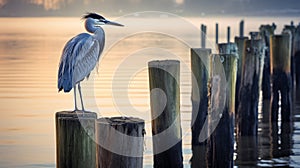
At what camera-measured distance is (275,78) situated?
15.2m

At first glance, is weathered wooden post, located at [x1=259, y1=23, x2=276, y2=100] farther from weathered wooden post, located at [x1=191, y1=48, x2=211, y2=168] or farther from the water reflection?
weathered wooden post, located at [x1=191, y1=48, x2=211, y2=168]

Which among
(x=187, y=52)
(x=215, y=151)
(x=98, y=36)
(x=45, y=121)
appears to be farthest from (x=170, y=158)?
(x=187, y=52)

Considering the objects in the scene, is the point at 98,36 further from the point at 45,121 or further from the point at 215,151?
the point at 45,121

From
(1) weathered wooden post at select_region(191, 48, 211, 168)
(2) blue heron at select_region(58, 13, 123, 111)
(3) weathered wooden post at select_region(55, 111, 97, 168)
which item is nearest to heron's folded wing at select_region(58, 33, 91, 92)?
(2) blue heron at select_region(58, 13, 123, 111)

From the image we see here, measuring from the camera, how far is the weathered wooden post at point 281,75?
14.8 metres

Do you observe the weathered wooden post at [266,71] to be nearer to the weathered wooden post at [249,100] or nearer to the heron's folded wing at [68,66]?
the weathered wooden post at [249,100]

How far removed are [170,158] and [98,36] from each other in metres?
1.81

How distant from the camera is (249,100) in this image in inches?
541

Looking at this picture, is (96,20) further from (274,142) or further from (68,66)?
(274,142)

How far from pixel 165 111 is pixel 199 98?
2.41 meters

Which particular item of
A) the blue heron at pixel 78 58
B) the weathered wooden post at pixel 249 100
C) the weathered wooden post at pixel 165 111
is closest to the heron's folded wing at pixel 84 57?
the blue heron at pixel 78 58

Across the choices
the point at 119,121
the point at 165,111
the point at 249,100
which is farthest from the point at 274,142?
the point at 119,121

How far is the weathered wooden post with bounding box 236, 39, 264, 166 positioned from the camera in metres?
13.4

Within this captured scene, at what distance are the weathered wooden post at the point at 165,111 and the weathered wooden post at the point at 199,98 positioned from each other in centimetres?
172
